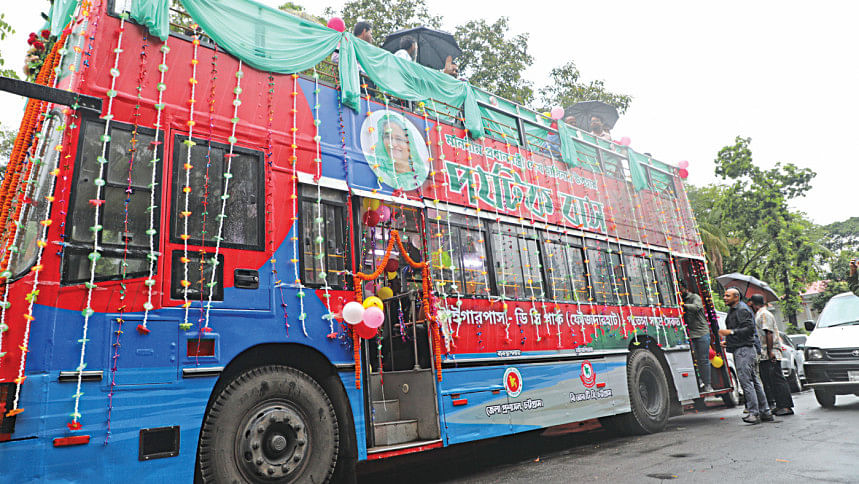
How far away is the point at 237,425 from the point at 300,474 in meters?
0.68

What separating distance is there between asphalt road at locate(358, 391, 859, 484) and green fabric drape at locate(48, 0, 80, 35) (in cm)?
533

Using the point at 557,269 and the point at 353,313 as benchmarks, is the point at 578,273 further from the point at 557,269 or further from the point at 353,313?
the point at 353,313

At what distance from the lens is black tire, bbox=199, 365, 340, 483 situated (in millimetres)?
3848

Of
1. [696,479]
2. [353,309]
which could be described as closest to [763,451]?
[696,479]

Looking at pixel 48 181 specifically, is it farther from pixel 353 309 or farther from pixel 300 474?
pixel 300 474

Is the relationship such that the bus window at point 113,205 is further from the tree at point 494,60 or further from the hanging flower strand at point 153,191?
the tree at point 494,60

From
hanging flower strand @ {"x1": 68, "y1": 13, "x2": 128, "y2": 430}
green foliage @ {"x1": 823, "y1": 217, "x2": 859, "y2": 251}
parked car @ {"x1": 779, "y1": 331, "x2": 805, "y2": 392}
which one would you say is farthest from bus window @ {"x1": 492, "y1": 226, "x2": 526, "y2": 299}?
green foliage @ {"x1": 823, "y1": 217, "x2": 859, "y2": 251}

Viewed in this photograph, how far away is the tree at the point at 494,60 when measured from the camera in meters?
17.2

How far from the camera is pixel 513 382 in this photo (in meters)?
6.11

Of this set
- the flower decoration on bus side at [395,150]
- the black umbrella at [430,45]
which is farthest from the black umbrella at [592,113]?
the flower decoration on bus side at [395,150]

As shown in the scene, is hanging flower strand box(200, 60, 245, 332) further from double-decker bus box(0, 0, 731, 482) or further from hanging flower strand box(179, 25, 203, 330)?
hanging flower strand box(179, 25, 203, 330)

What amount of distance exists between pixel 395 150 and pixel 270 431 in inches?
126

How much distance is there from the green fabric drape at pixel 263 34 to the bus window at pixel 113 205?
4.17 feet

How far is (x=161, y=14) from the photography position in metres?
4.28
